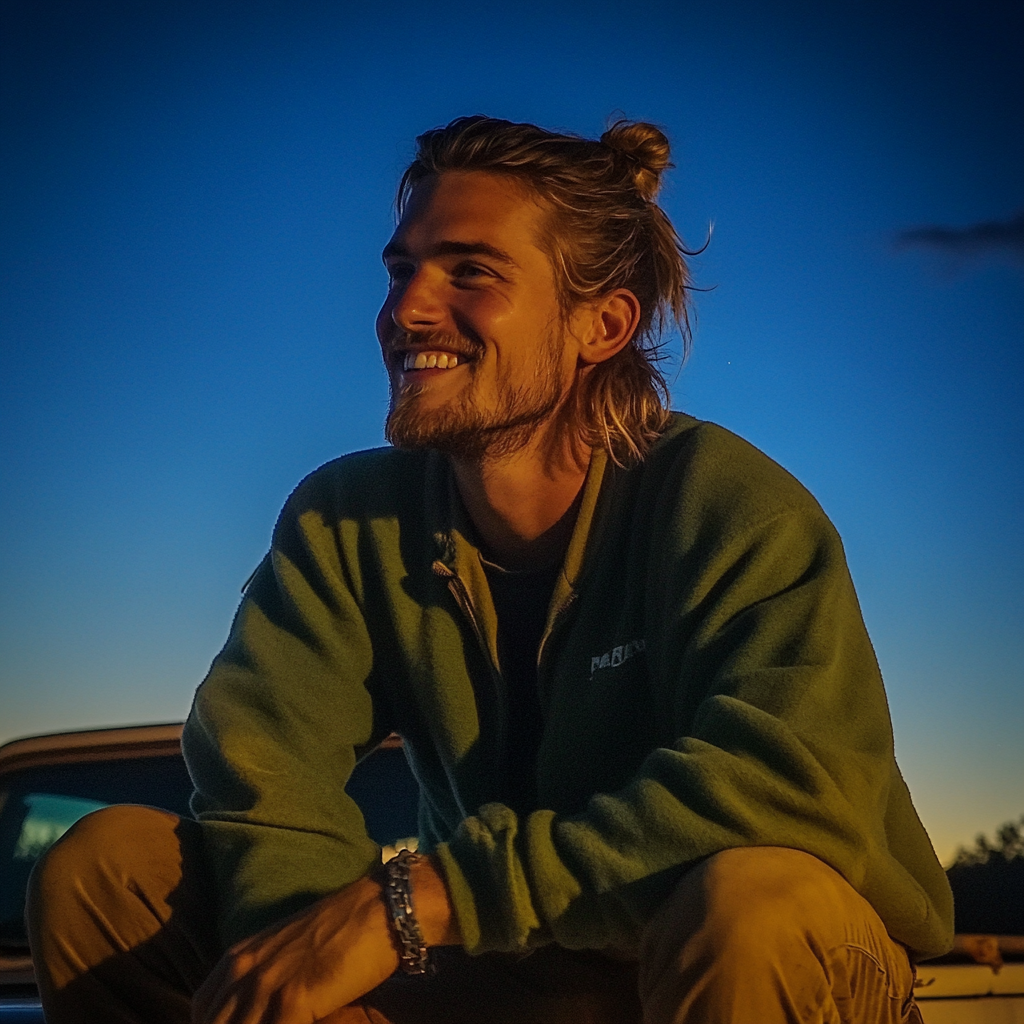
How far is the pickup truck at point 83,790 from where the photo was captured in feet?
12.5

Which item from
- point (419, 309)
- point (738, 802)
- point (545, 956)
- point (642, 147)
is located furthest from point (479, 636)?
point (642, 147)

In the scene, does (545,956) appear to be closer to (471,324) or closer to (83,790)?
(471,324)

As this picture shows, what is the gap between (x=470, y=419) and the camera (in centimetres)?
270

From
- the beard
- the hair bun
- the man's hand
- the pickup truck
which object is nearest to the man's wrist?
the man's hand

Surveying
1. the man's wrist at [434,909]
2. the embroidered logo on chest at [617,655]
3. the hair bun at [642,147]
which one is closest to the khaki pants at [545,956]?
the man's wrist at [434,909]

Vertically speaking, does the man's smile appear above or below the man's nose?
below

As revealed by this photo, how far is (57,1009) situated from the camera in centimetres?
218

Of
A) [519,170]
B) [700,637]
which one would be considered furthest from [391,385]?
[700,637]

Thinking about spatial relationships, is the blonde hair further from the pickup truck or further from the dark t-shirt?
the pickup truck

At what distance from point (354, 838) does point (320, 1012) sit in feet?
1.59

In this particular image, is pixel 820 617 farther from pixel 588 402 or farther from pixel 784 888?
pixel 588 402

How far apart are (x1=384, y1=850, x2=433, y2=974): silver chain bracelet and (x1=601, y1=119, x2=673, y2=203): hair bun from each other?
1875 millimetres

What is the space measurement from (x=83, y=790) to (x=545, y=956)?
2.23m

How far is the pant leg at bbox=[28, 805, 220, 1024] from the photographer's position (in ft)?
7.07
